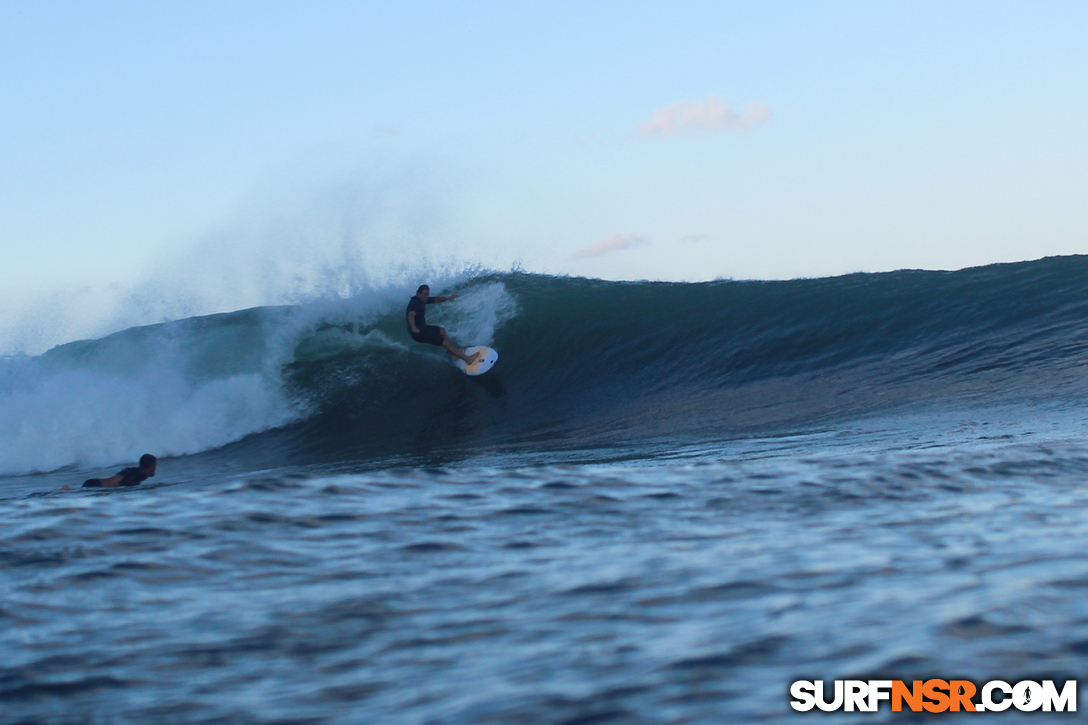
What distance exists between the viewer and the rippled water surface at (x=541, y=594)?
8.85 feet

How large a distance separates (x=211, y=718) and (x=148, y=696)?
30 cm

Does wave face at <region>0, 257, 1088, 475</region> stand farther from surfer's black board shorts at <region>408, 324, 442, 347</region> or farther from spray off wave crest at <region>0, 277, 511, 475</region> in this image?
surfer's black board shorts at <region>408, 324, 442, 347</region>

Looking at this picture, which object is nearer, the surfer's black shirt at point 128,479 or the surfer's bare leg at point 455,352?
the surfer's black shirt at point 128,479

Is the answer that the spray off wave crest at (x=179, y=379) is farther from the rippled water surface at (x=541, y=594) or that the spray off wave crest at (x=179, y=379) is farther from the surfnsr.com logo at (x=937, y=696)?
the surfnsr.com logo at (x=937, y=696)

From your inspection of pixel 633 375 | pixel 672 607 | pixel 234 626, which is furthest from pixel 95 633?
pixel 633 375

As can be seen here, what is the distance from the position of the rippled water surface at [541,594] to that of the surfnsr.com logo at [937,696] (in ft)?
0.17

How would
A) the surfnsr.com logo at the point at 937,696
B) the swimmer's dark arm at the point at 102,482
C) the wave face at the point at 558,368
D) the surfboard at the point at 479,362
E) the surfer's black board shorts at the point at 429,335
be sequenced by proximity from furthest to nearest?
1. the surfboard at the point at 479,362
2. the surfer's black board shorts at the point at 429,335
3. the wave face at the point at 558,368
4. the swimmer's dark arm at the point at 102,482
5. the surfnsr.com logo at the point at 937,696

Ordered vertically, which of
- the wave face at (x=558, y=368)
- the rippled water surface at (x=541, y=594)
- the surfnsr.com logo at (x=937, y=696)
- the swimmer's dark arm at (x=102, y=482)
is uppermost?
→ the wave face at (x=558, y=368)

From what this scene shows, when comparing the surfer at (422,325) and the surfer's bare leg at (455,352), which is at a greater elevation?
the surfer at (422,325)

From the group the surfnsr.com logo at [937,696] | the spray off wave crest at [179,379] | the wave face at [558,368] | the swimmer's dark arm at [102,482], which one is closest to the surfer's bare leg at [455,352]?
the wave face at [558,368]

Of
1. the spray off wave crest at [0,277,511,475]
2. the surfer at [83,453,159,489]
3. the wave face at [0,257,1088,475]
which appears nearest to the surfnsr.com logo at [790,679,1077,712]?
the wave face at [0,257,1088,475]

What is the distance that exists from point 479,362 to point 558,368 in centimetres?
112

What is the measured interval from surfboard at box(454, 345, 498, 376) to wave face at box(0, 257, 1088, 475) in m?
0.16

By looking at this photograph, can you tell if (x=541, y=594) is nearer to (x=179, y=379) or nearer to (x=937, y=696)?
(x=937, y=696)
